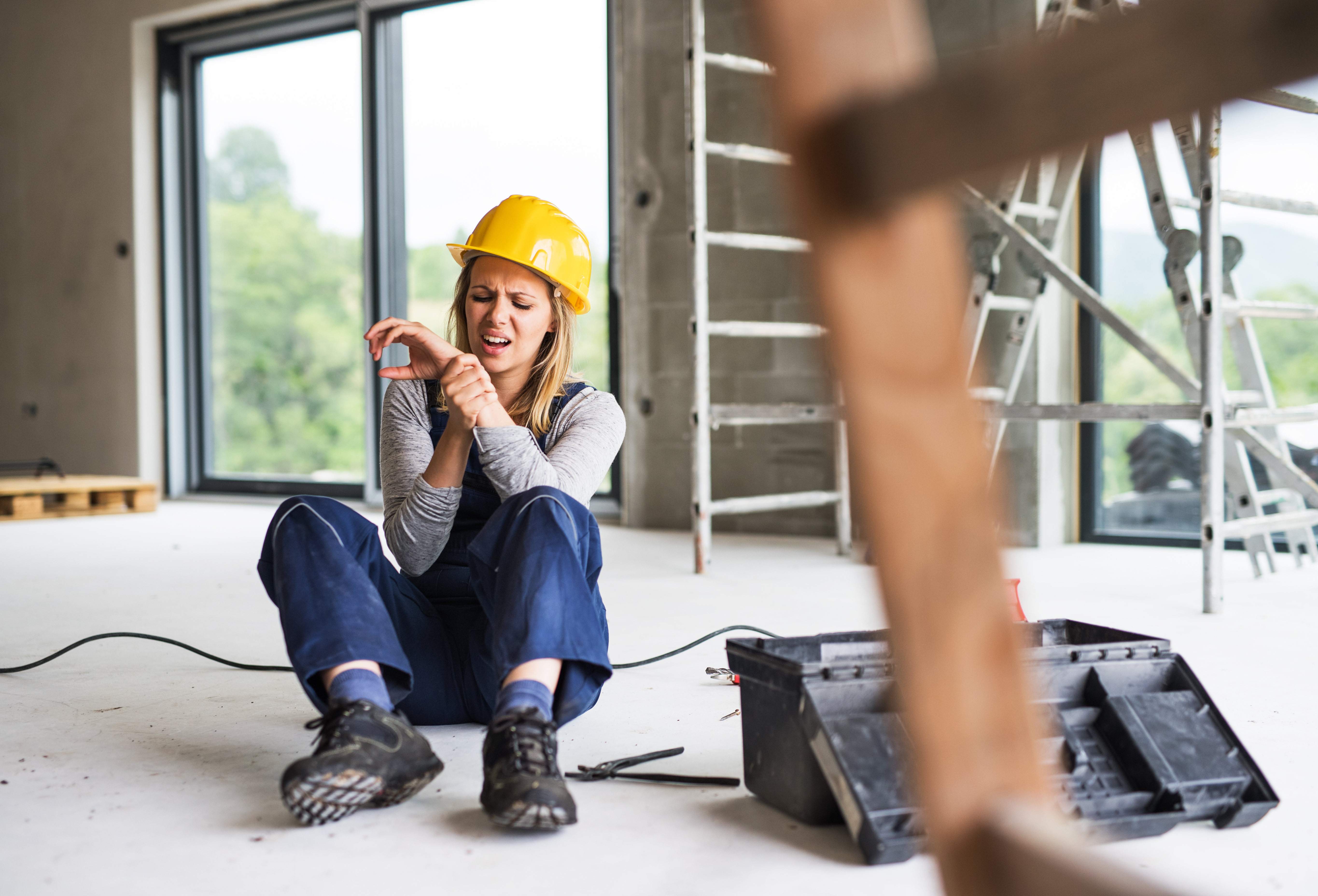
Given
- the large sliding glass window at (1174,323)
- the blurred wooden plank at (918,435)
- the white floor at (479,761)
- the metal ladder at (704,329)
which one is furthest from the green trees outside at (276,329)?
the blurred wooden plank at (918,435)

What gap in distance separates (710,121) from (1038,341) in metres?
1.79

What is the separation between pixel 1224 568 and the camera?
3.73m

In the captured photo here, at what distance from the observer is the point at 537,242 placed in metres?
1.87

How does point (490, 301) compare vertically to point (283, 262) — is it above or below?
below

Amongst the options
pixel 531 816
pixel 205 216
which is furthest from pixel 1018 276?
pixel 205 216

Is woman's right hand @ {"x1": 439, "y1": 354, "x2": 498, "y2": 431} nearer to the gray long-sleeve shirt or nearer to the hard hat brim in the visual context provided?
the gray long-sleeve shirt

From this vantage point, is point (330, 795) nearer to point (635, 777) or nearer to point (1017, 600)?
point (635, 777)

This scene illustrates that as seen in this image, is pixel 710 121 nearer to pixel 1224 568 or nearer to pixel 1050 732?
pixel 1224 568

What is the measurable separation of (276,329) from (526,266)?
5.65 m

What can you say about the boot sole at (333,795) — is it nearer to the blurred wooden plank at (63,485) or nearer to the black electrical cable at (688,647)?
the black electrical cable at (688,647)

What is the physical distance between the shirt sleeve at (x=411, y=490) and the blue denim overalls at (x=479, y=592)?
59mm

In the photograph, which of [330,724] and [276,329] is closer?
[330,724]

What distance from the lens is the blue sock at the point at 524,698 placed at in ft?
4.67

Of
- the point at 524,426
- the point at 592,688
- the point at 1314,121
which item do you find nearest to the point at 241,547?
the point at 524,426
